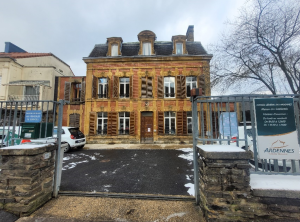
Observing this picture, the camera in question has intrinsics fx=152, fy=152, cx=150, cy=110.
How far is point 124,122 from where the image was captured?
13586 millimetres

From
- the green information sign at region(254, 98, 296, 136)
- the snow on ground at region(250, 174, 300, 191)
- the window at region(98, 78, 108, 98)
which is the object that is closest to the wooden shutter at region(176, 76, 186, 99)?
the window at region(98, 78, 108, 98)

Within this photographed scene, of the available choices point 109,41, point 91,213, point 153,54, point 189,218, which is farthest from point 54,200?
point 109,41

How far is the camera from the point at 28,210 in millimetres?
2646

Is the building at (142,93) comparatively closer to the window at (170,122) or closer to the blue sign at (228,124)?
the window at (170,122)

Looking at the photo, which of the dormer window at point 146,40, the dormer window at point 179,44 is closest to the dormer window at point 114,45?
the dormer window at point 146,40

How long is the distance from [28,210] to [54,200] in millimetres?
545

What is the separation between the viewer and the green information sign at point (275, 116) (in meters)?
2.61

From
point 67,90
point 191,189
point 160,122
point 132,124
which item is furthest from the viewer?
point 67,90

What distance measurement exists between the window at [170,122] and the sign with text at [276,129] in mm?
10663

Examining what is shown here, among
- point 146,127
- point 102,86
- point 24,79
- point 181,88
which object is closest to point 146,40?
point 181,88

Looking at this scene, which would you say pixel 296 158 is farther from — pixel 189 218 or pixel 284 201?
pixel 189 218

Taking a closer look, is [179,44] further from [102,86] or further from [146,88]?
[102,86]

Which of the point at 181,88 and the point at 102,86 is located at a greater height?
the point at 102,86

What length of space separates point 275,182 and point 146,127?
437 inches
